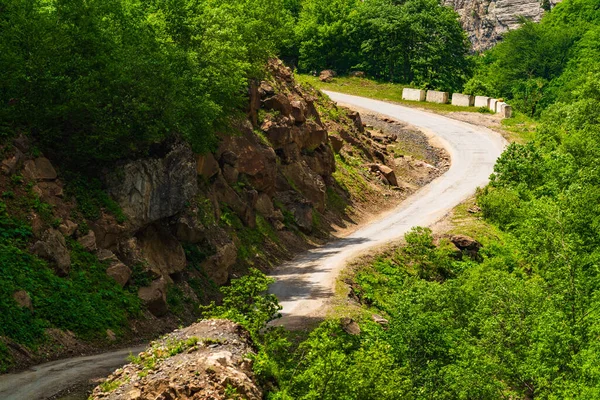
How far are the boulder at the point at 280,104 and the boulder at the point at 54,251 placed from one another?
76.4ft

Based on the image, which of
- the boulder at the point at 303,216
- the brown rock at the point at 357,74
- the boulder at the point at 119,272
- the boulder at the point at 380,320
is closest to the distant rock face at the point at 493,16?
the brown rock at the point at 357,74

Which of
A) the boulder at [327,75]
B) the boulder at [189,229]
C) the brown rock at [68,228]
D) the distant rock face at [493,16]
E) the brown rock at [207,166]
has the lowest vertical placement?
the boulder at [189,229]

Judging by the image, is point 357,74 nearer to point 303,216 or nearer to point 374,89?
point 374,89

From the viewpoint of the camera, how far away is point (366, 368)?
25.7 metres

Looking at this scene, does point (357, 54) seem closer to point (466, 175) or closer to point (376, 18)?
point (376, 18)

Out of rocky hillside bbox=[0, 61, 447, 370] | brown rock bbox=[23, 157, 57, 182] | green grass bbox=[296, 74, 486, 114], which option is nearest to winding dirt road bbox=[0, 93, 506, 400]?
rocky hillside bbox=[0, 61, 447, 370]

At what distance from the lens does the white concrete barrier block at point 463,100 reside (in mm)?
90062

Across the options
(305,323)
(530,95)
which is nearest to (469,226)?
(305,323)

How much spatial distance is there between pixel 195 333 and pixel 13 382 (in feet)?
18.1

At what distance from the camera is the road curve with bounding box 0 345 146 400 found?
25.0 metres

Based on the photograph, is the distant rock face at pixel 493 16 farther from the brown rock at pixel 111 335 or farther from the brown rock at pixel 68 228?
the brown rock at pixel 111 335

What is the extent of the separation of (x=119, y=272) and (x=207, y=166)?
448 inches

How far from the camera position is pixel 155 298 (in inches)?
1393

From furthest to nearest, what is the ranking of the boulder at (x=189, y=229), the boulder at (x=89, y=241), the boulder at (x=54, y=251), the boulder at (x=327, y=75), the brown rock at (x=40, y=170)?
the boulder at (x=327, y=75), the boulder at (x=189, y=229), the brown rock at (x=40, y=170), the boulder at (x=89, y=241), the boulder at (x=54, y=251)
